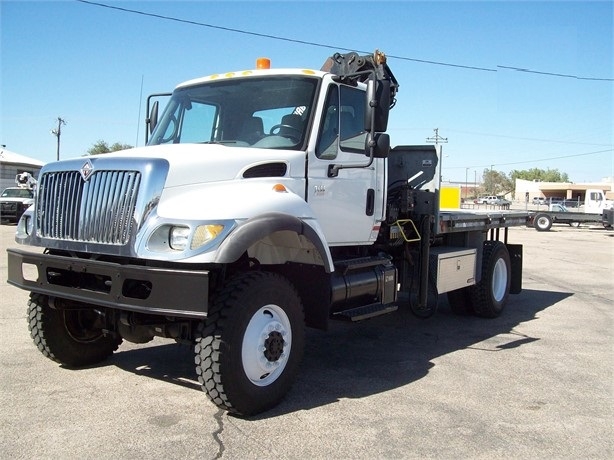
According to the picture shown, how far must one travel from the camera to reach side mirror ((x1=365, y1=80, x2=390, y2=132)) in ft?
15.6

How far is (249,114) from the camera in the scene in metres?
5.16

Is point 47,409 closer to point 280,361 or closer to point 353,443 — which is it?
point 280,361

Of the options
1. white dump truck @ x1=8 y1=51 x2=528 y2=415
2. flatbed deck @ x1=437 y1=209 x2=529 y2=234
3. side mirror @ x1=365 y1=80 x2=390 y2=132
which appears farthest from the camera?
flatbed deck @ x1=437 y1=209 x2=529 y2=234

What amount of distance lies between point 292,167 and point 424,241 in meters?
2.73

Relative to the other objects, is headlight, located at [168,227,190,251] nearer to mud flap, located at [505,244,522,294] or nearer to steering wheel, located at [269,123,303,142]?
steering wheel, located at [269,123,303,142]

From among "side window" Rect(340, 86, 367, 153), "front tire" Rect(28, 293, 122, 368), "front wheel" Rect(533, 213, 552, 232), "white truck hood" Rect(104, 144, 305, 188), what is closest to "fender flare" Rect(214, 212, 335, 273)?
"white truck hood" Rect(104, 144, 305, 188)

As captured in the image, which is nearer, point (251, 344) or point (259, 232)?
point (259, 232)

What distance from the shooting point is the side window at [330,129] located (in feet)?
16.7

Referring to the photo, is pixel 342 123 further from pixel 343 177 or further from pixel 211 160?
pixel 211 160

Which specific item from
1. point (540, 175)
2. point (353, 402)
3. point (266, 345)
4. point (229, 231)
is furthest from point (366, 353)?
point (540, 175)

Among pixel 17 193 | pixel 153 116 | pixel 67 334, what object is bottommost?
pixel 67 334

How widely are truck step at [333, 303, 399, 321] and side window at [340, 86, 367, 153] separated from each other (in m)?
1.48

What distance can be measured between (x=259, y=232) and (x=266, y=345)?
87 cm

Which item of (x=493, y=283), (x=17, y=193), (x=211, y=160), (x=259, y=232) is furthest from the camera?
(x=17, y=193)
